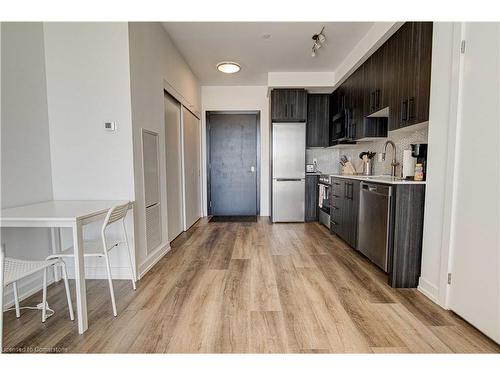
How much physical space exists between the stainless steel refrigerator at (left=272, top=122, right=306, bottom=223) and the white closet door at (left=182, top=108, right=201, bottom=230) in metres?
1.47

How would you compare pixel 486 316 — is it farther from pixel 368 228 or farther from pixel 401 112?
pixel 401 112

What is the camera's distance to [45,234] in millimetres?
2283

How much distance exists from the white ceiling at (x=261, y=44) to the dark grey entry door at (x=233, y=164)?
997mm

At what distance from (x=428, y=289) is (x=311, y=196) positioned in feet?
9.28

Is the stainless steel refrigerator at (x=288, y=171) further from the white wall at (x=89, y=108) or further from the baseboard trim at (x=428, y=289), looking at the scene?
the white wall at (x=89, y=108)

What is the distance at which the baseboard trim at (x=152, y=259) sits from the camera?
2488mm

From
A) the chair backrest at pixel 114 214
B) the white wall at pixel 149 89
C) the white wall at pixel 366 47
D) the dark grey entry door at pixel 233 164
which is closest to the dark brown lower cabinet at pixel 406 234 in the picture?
the white wall at pixel 366 47

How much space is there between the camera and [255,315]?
1783 mm

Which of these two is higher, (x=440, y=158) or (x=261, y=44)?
(x=261, y=44)

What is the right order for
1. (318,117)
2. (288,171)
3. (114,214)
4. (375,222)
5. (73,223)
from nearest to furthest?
(73,223)
(114,214)
(375,222)
(288,171)
(318,117)

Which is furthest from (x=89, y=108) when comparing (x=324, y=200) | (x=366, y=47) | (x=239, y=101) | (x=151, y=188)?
(x=324, y=200)

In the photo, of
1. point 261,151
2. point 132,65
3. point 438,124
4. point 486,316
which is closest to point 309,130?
point 261,151

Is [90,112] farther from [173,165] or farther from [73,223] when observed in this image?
[173,165]
